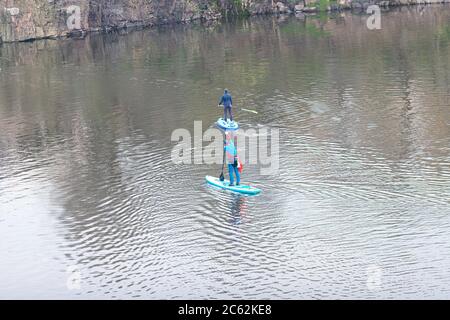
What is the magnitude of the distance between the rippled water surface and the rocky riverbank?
31.8m

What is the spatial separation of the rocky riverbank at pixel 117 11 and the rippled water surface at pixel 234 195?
3183cm

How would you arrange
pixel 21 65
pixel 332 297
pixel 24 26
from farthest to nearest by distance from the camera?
pixel 24 26
pixel 21 65
pixel 332 297

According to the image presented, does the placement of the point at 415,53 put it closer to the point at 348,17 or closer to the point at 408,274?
the point at 348,17

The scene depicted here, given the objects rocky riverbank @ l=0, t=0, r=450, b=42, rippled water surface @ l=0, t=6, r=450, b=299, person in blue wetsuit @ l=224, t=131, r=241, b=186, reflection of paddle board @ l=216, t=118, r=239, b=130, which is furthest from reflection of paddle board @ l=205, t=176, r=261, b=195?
rocky riverbank @ l=0, t=0, r=450, b=42

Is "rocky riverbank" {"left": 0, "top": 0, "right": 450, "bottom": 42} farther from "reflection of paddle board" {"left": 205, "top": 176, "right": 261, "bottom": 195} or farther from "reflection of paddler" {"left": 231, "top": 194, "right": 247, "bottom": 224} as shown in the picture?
"reflection of paddler" {"left": 231, "top": 194, "right": 247, "bottom": 224}

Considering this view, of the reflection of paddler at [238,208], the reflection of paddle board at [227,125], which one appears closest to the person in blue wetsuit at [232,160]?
the reflection of paddler at [238,208]

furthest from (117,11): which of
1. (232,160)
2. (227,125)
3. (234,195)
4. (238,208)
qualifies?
(238,208)

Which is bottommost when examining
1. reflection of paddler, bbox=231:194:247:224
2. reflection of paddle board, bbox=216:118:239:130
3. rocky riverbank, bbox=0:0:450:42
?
reflection of paddler, bbox=231:194:247:224

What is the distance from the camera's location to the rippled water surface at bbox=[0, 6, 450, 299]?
119 feet

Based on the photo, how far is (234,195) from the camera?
46.0 m

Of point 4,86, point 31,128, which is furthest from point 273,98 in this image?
point 4,86

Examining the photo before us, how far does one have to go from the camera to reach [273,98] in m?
71.0

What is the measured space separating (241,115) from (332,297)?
108 feet

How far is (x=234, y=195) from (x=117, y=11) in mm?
92004
